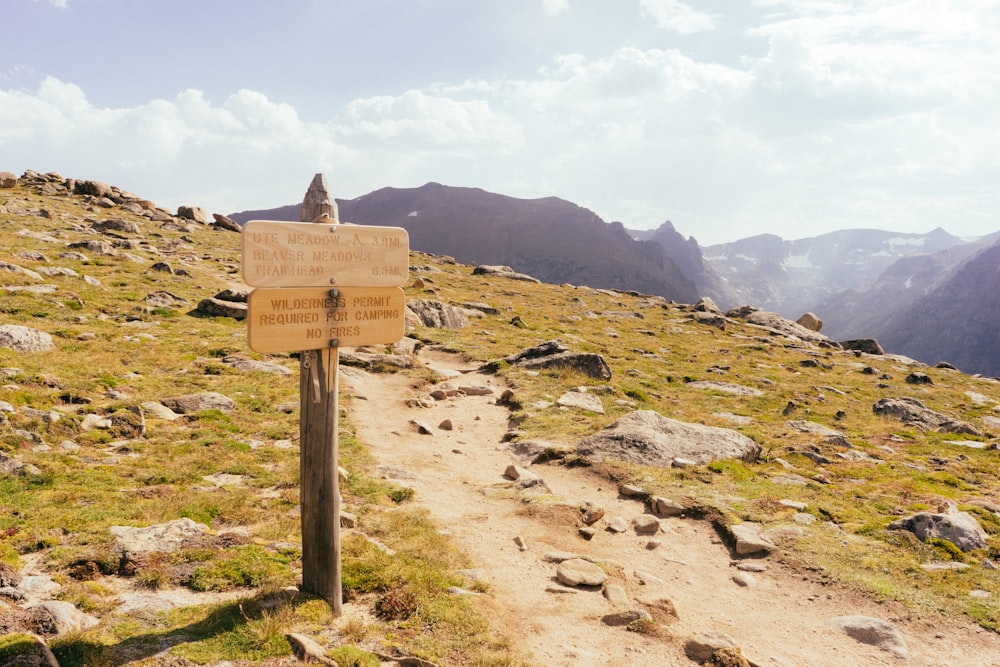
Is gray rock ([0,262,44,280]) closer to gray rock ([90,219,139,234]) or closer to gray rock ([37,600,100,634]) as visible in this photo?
gray rock ([37,600,100,634])

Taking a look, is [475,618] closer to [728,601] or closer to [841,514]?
[728,601]

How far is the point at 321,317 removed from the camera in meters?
7.23

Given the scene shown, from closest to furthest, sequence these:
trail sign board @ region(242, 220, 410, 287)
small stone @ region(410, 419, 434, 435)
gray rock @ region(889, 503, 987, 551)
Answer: trail sign board @ region(242, 220, 410, 287) < gray rock @ region(889, 503, 987, 551) < small stone @ region(410, 419, 434, 435)

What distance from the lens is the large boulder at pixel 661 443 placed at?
51.8ft

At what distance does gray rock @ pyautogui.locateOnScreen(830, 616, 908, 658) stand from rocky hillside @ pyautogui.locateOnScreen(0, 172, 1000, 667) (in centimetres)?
3

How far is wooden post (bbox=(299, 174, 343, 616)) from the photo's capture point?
7.41 m

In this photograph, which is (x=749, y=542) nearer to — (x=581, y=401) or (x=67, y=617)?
(x=581, y=401)

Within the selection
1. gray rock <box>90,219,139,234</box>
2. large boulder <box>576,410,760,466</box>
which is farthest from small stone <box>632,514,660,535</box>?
gray rock <box>90,219,139,234</box>

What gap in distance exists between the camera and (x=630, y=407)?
70.9 ft

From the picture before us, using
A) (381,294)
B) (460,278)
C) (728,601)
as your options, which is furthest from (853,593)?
(460,278)

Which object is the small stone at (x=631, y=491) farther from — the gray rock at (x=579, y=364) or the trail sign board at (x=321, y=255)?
the gray rock at (x=579, y=364)

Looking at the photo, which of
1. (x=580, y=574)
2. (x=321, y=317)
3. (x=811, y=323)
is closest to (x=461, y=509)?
(x=580, y=574)

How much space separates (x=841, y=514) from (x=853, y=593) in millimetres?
3576

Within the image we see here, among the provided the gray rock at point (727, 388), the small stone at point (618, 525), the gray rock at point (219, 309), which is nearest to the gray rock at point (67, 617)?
the small stone at point (618, 525)
